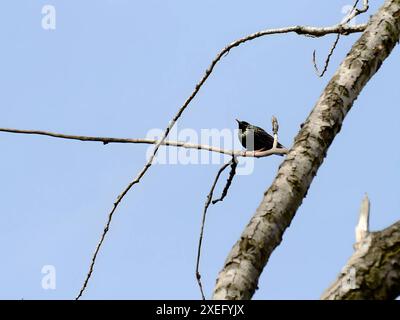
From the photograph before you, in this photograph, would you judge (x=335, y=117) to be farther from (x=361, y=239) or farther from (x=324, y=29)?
(x=324, y=29)

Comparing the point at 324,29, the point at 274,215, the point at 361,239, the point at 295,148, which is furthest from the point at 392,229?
the point at 324,29

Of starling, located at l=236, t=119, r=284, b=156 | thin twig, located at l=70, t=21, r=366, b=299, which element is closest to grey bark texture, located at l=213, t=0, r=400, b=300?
thin twig, located at l=70, t=21, r=366, b=299

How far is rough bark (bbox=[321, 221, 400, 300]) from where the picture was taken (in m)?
2.87

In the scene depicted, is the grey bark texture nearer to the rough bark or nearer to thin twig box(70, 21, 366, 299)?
the rough bark

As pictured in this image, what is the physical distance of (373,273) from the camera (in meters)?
2.90

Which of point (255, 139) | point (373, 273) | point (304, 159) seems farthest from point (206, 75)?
point (255, 139)

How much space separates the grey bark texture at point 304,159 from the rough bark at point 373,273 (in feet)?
1.32

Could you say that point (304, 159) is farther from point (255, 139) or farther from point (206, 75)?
point (255, 139)

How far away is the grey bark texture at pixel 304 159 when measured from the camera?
3150 millimetres

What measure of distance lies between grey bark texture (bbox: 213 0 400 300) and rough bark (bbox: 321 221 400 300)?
15.8 inches

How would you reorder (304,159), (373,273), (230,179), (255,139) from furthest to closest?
(255,139), (230,179), (304,159), (373,273)

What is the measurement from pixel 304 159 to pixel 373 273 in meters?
0.95

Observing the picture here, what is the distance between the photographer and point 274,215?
11.1 feet

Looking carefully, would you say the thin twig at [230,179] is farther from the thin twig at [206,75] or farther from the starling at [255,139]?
the starling at [255,139]
